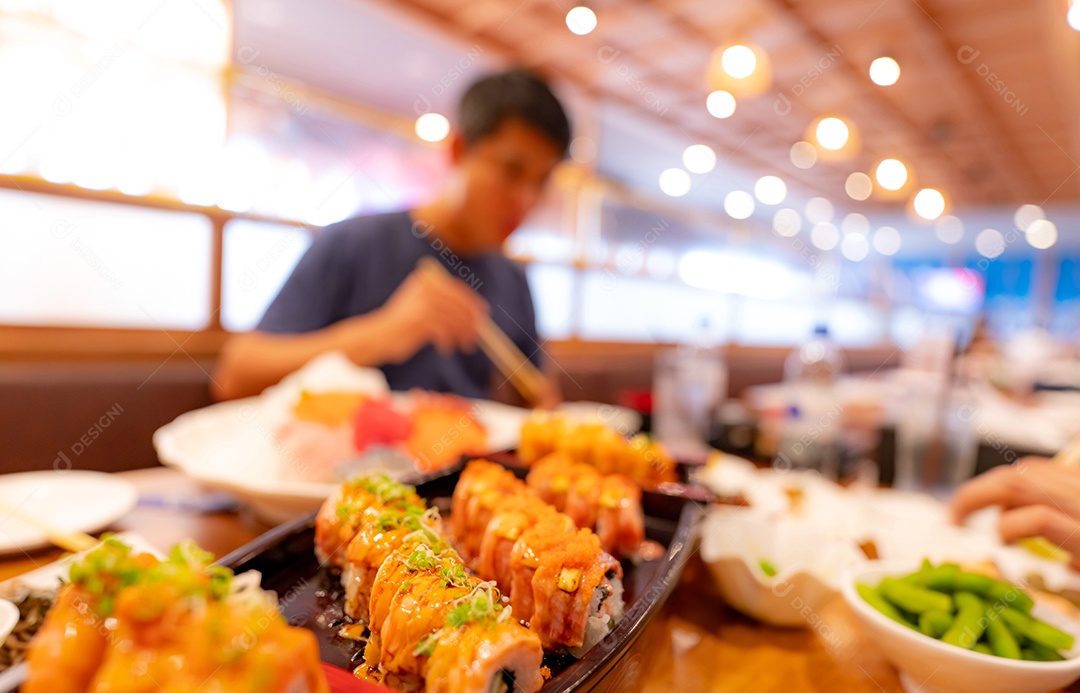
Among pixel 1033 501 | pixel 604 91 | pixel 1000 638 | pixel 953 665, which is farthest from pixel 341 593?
pixel 604 91

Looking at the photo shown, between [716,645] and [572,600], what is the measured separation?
16.4 inches

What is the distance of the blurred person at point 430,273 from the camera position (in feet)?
7.12

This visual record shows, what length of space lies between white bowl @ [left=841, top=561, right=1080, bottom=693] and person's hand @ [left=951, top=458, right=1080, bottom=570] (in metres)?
0.30

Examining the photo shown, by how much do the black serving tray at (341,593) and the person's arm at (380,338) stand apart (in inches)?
49.9

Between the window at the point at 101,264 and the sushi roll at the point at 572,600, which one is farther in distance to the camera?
the window at the point at 101,264

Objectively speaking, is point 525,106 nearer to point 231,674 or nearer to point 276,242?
point 276,242

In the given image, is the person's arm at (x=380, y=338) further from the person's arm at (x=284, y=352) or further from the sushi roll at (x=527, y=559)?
the sushi roll at (x=527, y=559)

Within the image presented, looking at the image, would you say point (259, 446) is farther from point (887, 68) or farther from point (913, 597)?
point (887, 68)

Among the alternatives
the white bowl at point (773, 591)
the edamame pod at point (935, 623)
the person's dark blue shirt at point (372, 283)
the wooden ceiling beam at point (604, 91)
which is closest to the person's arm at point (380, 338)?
the person's dark blue shirt at point (372, 283)

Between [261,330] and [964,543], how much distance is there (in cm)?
236

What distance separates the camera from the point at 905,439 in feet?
6.02

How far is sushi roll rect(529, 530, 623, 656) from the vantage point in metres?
0.59

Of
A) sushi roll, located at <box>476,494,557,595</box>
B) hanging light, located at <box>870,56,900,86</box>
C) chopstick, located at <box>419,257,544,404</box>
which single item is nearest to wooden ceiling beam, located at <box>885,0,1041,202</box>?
hanging light, located at <box>870,56,900,86</box>

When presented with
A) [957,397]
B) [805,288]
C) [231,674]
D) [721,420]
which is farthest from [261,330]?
[805,288]
